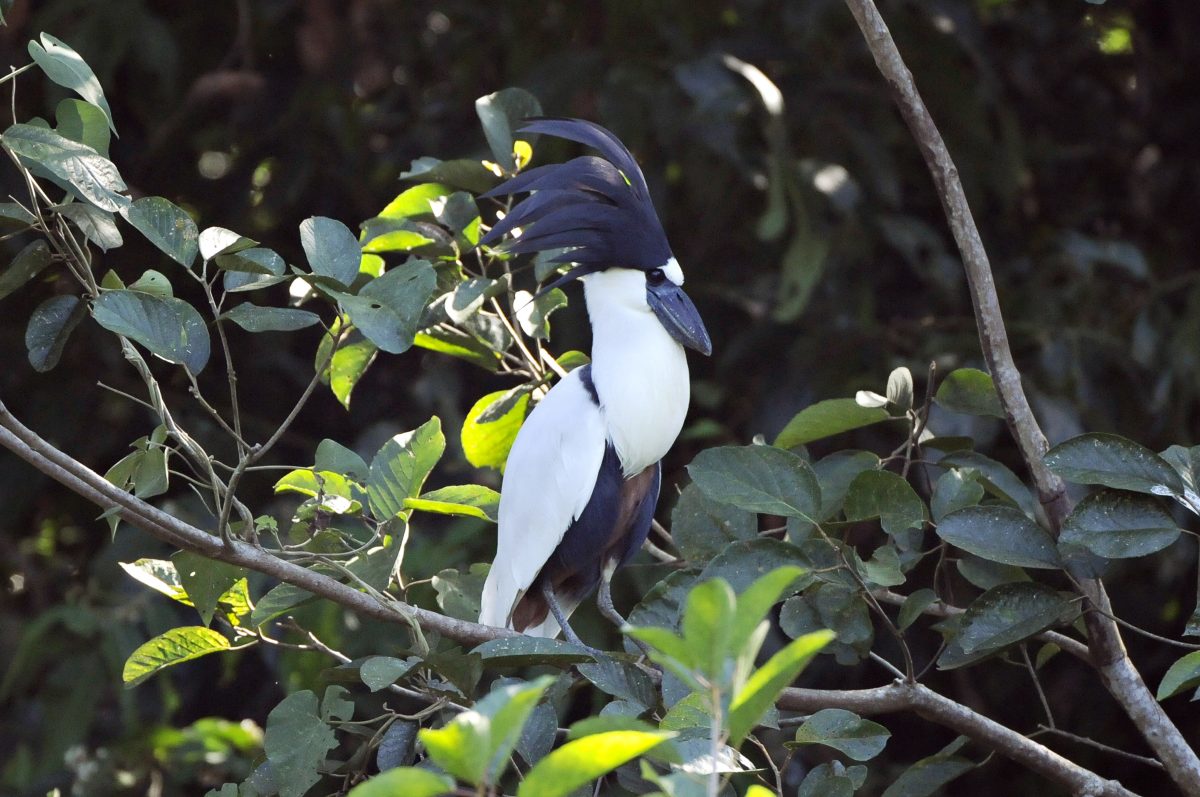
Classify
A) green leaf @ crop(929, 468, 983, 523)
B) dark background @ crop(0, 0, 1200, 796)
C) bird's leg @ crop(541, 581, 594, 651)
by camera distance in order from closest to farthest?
green leaf @ crop(929, 468, 983, 523) → bird's leg @ crop(541, 581, 594, 651) → dark background @ crop(0, 0, 1200, 796)

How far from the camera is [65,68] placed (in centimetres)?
117

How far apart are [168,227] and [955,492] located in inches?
32.7

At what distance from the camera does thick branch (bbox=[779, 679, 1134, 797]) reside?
1.30 m

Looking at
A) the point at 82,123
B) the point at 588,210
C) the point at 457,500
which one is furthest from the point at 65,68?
the point at 588,210

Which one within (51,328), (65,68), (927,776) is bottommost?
(927,776)

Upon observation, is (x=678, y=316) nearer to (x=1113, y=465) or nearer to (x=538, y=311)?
(x=538, y=311)

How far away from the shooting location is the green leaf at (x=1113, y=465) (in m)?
1.22

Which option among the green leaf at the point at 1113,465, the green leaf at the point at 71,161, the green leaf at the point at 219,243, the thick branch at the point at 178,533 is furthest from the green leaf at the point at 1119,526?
the green leaf at the point at 71,161

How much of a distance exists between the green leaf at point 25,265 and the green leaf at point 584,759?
79 centimetres

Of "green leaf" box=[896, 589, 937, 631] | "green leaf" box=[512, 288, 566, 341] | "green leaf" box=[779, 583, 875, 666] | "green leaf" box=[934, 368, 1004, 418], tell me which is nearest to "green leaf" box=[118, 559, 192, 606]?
"green leaf" box=[512, 288, 566, 341]

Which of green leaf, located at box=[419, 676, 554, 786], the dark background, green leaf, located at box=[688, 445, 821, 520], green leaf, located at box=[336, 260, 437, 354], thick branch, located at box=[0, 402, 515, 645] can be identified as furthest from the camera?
the dark background

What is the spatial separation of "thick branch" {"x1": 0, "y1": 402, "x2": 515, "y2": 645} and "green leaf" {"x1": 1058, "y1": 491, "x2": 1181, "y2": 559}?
54cm

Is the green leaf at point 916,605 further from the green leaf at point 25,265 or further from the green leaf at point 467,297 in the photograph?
A: the green leaf at point 25,265

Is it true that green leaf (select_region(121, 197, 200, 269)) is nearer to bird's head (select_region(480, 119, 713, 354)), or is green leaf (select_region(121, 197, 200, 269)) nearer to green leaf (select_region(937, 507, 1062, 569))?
bird's head (select_region(480, 119, 713, 354))
